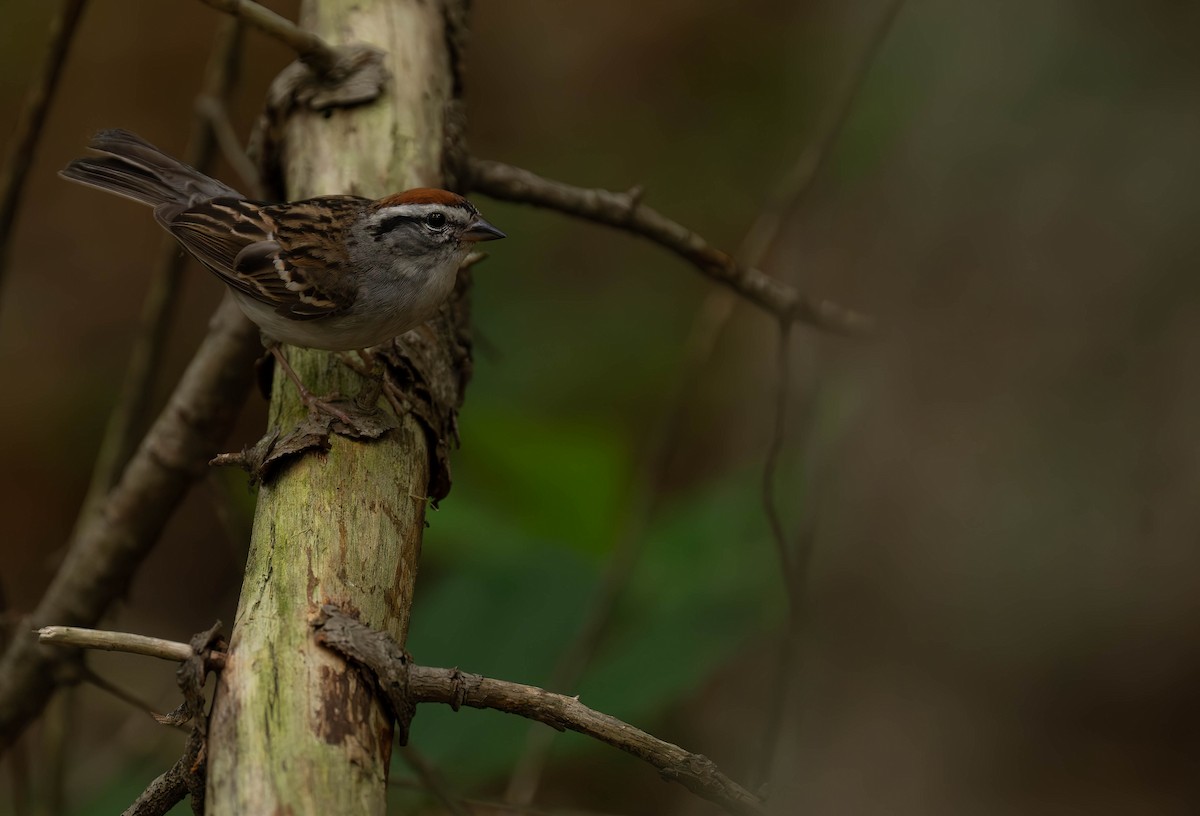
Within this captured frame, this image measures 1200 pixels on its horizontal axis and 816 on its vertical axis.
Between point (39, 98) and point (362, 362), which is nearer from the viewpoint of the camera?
point (362, 362)

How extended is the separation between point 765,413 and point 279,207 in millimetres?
3603

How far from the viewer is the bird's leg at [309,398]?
109 inches

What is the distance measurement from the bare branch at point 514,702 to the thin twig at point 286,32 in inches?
70.0

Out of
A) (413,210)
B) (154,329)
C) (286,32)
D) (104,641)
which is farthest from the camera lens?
(154,329)

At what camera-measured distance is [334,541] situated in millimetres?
2463

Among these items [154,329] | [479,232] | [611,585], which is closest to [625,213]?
[479,232]

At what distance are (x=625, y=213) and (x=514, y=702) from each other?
1.96 metres

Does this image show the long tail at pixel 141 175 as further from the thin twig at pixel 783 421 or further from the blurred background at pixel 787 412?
the thin twig at pixel 783 421

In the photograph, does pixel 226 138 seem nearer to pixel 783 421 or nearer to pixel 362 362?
pixel 362 362

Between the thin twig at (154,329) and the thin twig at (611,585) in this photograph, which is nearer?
the thin twig at (611,585)

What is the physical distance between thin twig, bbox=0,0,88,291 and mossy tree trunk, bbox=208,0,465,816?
80 centimetres

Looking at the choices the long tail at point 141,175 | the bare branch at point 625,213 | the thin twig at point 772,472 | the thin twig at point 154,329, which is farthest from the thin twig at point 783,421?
the thin twig at point 154,329

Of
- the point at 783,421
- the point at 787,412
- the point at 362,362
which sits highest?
the point at 787,412

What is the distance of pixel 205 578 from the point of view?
6867 millimetres
